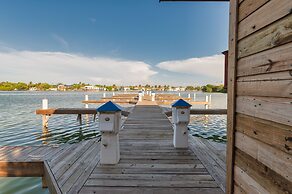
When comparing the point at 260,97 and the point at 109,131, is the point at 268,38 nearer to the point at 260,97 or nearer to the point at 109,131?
the point at 260,97

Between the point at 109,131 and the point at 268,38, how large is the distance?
275 cm

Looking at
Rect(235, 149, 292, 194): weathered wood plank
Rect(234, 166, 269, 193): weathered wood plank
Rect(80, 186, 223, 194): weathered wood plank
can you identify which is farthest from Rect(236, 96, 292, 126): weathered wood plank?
Rect(80, 186, 223, 194): weathered wood plank

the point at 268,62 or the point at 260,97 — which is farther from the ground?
the point at 268,62

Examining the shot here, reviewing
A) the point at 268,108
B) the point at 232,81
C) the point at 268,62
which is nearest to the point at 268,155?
the point at 268,108

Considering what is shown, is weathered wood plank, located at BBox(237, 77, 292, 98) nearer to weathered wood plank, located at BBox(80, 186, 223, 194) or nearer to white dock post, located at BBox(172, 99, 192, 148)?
weathered wood plank, located at BBox(80, 186, 223, 194)

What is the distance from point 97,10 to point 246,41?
22.9 meters

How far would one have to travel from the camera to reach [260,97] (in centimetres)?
133

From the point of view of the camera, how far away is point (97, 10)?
21.1 m

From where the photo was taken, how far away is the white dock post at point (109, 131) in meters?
3.29

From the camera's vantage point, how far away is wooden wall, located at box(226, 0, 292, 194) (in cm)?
108

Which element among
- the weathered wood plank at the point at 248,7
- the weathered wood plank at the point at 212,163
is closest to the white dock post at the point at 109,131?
the weathered wood plank at the point at 212,163

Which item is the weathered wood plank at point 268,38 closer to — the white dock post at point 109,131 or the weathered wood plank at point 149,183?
the weathered wood plank at point 149,183

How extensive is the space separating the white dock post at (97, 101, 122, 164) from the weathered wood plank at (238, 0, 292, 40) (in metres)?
2.42

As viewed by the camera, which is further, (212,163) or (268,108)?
(212,163)
